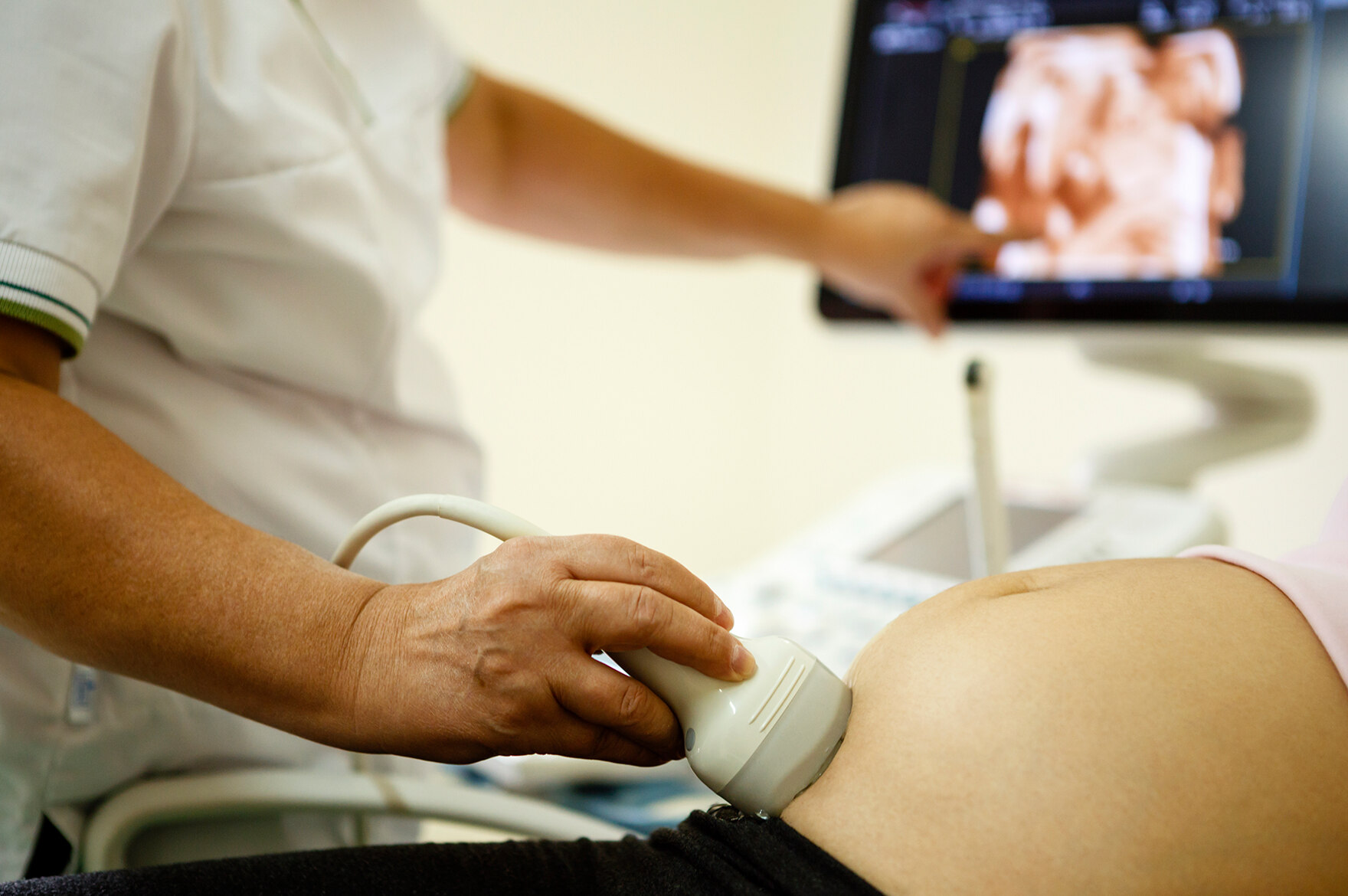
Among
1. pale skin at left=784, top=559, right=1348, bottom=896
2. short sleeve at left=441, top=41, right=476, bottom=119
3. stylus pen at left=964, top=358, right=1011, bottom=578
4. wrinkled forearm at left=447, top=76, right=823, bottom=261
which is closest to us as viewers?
pale skin at left=784, top=559, right=1348, bottom=896

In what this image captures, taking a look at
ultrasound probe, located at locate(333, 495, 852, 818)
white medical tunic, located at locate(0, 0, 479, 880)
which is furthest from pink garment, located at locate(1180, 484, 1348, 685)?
white medical tunic, located at locate(0, 0, 479, 880)

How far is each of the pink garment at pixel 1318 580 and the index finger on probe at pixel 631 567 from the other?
0.28 m

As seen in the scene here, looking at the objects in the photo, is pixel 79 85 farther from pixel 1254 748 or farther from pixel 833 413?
pixel 833 413

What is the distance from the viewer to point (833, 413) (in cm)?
222

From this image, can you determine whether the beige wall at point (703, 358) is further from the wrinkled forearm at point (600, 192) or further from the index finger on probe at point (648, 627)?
the index finger on probe at point (648, 627)

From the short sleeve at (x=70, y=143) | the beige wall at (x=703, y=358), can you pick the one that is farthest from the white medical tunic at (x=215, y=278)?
the beige wall at (x=703, y=358)

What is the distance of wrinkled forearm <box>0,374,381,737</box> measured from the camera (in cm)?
44

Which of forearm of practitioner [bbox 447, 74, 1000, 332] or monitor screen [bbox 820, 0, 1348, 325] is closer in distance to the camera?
monitor screen [bbox 820, 0, 1348, 325]

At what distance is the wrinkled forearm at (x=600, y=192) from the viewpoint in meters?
1.06

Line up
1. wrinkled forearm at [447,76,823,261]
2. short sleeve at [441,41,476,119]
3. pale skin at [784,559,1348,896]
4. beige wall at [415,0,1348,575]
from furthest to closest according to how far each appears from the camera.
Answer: beige wall at [415,0,1348,575] → wrinkled forearm at [447,76,823,261] → short sleeve at [441,41,476,119] → pale skin at [784,559,1348,896]

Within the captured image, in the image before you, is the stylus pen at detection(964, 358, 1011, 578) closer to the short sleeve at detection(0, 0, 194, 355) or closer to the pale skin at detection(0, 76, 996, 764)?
the pale skin at detection(0, 76, 996, 764)

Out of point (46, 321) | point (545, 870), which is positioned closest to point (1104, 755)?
point (545, 870)

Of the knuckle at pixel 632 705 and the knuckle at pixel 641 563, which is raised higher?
the knuckle at pixel 641 563

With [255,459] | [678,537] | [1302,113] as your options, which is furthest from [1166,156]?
[678,537]
